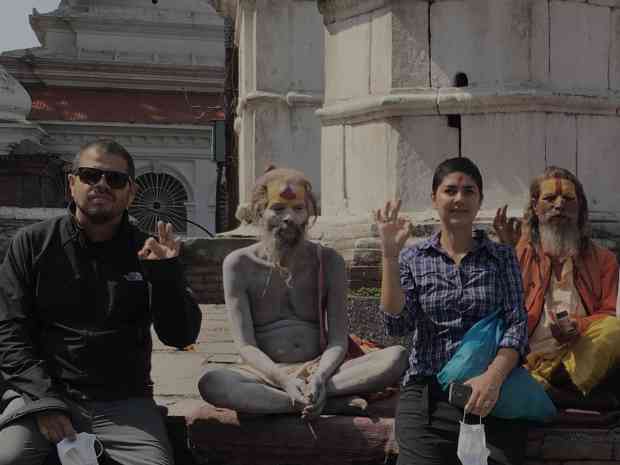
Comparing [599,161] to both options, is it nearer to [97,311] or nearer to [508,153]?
[508,153]

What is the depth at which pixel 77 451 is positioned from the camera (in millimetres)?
3426

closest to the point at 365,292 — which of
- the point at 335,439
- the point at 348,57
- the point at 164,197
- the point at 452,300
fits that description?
the point at 348,57

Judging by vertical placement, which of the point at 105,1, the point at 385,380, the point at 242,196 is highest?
the point at 105,1

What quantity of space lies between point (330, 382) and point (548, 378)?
1.00m

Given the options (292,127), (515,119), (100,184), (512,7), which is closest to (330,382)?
(100,184)

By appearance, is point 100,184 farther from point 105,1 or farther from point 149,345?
point 105,1

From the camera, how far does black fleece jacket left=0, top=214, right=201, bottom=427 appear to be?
3621 mm

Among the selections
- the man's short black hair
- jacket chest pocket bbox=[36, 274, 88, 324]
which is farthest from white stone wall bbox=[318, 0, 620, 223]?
jacket chest pocket bbox=[36, 274, 88, 324]

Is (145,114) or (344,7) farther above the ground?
(145,114)

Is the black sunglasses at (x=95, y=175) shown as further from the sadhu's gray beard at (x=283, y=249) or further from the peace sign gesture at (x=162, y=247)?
the sadhu's gray beard at (x=283, y=249)

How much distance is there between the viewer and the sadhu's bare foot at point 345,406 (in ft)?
13.0

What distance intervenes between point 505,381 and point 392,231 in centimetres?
76

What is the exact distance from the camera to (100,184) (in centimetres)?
371

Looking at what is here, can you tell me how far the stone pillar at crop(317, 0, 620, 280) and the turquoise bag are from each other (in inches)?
133
